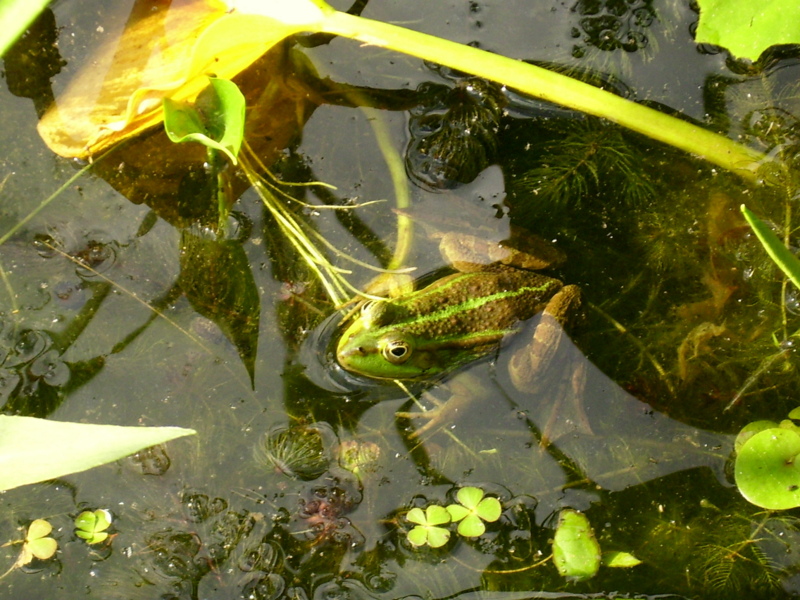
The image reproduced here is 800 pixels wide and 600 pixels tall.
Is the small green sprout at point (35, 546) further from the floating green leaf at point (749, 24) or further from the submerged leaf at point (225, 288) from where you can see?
the floating green leaf at point (749, 24)

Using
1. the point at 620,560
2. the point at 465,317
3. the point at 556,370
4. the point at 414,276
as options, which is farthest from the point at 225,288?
the point at 620,560

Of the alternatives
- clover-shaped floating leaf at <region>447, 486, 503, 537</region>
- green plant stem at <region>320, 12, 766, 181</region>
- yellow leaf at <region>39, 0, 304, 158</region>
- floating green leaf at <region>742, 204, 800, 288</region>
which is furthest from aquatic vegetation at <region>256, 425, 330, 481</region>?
floating green leaf at <region>742, 204, 800, 288</region>

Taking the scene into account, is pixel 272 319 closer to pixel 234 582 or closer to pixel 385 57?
pixel 234 582

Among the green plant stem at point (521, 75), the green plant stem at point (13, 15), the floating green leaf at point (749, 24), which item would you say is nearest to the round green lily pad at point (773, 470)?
the green plant stem at point (521, 75)

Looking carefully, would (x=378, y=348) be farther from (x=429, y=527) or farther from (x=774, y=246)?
(x=774, y=246)

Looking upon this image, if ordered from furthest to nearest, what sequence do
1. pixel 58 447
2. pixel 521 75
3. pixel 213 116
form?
1. pixel 521 75
2. pixel 213 116
3. pixel 58 447

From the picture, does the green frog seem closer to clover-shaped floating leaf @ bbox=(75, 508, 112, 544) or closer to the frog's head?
the frog's head

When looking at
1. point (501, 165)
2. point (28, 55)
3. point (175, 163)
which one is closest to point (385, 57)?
point (501, 165)
